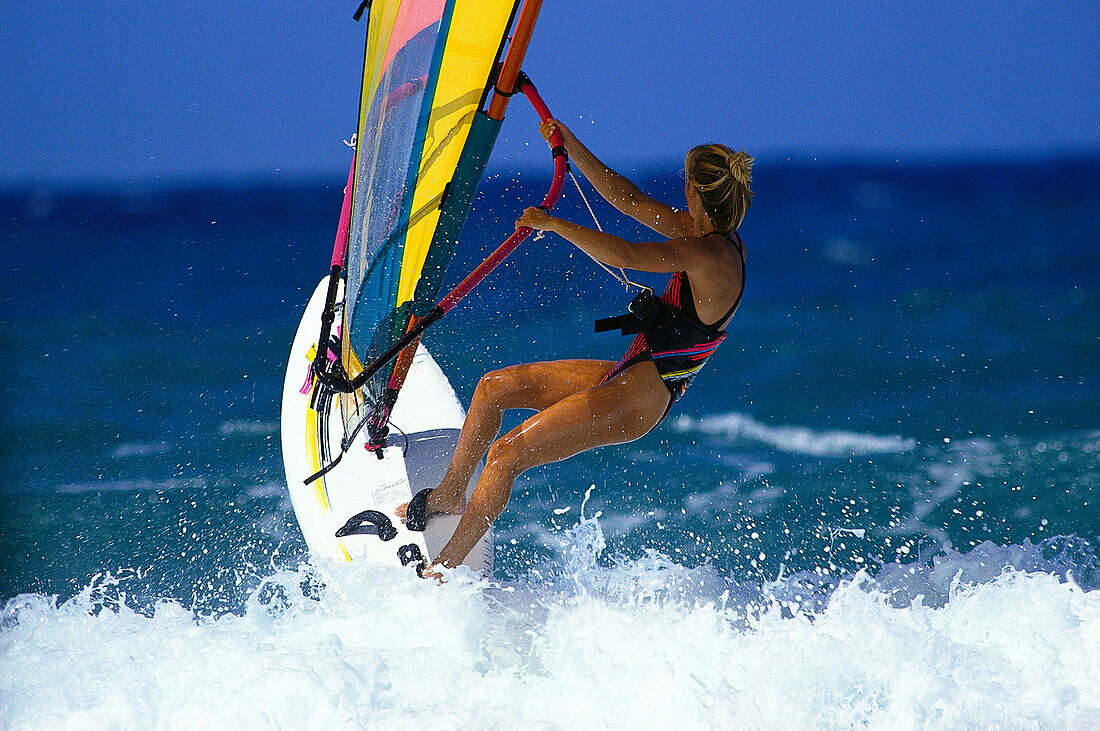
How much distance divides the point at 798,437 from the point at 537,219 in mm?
4169

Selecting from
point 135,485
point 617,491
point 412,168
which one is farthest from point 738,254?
point 135,485

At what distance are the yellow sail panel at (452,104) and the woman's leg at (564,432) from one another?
0.49 metres

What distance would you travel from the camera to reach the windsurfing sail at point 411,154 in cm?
180

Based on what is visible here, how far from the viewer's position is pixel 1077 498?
4.95 m

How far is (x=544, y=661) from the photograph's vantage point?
84.0 inches

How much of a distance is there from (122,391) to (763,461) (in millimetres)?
4151

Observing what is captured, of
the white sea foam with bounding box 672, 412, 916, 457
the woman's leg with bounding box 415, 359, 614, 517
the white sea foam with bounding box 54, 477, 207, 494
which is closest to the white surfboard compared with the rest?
the woman's leg with bounding box 415, 359, 614, 517

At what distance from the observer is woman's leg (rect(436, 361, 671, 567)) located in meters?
2.07

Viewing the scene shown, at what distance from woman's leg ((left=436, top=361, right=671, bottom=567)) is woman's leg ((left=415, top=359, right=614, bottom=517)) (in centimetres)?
12

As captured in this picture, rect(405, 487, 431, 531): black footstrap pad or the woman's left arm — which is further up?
the woman's left arm

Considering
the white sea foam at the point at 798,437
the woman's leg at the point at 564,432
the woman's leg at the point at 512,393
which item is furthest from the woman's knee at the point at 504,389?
the white sea foam at the point at 798,437

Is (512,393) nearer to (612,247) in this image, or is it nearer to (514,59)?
(612,247)

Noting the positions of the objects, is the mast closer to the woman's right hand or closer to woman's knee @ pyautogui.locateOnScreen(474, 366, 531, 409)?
the woman's right hand

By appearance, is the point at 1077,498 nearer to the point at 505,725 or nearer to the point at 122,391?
the point at 505,725
